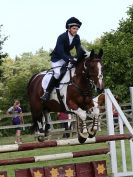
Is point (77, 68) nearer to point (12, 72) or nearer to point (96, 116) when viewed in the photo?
point (96, 116)

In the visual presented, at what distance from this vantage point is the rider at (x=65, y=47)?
8.78m

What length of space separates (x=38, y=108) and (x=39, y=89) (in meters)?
0.35

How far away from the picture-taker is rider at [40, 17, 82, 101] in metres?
8.78

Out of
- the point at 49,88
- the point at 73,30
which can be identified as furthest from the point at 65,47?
the point at 49,88

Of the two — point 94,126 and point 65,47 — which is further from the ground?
point 65,47

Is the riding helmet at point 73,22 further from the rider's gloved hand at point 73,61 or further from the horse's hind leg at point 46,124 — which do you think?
the horse's hind leg at point 46,124

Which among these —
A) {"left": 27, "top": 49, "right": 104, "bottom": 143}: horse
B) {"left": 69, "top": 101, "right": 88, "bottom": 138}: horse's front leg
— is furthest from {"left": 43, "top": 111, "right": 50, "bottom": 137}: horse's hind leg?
{"left": 69, "top": 101, "right": 88, "bottom": 138}: horse's front leg

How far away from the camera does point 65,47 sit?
9.02 m

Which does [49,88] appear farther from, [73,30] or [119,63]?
[119,63]

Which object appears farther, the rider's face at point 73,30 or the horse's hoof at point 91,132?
the rider's face at point 73,30

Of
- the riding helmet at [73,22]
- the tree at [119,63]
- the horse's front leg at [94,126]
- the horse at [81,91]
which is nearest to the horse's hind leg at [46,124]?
the horse at [81,91]

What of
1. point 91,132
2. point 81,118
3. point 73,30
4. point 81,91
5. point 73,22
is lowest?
point 91,132

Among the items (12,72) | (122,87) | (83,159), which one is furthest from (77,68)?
(12,72)

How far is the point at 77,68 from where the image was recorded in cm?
857
